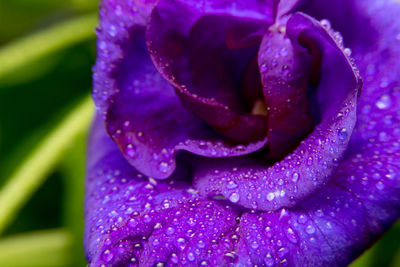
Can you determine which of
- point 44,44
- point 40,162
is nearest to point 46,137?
Result: point 40,162

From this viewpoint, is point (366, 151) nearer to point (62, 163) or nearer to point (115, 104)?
point (115, 104)

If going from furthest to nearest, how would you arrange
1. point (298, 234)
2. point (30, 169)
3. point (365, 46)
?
point (30, 169) < point (365, 46) < point (298, 234)

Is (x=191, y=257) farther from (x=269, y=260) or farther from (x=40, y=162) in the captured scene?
(x=40, y=162)

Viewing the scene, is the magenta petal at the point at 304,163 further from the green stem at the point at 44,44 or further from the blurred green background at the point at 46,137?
the green stem at the point at 44,44

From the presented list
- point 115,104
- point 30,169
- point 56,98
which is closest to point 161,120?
point 115,104

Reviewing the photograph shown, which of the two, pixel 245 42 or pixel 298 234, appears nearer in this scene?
pixel 298 234

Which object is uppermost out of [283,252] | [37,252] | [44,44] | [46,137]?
[283,252]

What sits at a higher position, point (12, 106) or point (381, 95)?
point (381, 95)
